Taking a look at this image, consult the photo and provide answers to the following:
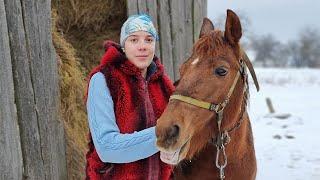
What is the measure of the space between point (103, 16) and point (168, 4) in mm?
574

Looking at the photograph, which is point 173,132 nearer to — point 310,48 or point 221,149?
point 221,149

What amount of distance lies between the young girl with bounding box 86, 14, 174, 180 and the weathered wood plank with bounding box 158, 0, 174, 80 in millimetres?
1561

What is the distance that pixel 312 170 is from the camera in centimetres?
697

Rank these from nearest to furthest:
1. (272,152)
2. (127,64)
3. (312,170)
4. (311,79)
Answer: (127,64) → (312,170) → (272,152) → (311,79)

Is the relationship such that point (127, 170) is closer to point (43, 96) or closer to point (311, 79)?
point (43, 96)

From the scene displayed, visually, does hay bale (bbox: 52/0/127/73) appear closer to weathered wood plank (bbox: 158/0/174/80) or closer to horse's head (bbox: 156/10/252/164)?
weathered wood plank (bbox: 158/0/174/80)

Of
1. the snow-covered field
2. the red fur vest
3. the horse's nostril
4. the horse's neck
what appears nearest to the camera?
the horse's nostril

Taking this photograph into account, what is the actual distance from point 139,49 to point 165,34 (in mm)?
1741

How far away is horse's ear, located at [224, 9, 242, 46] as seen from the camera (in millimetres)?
2256

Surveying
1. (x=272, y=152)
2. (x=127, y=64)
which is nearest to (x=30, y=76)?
(x=127, y=64)

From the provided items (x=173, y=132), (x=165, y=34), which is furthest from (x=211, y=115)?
(x=165, y=34)

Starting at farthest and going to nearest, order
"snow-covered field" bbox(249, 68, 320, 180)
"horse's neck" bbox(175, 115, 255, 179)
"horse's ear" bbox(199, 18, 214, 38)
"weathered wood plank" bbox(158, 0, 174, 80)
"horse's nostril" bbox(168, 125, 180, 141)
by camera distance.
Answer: "snow-covered field" bbox(249, 68, 320, 180) → "weathered wood plank" bbox(158, 0, 174, 80) → "horse's ear" bbox(199, 18, 214, 38) → "horse's neck" bbox(175, 115, 255, 179) → "horse's nostril" bbox(168, 125, 180, 141)

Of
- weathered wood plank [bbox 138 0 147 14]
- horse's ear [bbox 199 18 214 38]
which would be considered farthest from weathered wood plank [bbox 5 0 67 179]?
weathered wood plank [bbox 138 0 147 14]

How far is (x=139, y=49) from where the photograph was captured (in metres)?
2.40
